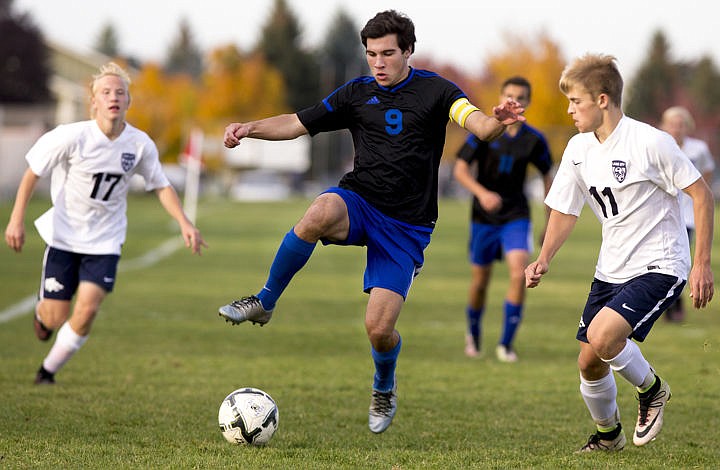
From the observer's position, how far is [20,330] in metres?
11.0

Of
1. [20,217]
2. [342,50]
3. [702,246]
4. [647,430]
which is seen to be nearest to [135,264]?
[20,217]

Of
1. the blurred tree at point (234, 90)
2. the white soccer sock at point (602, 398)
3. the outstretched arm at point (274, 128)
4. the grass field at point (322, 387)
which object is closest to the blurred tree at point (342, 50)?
the blurred tree at point (234, 90)

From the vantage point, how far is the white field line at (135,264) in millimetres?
12283

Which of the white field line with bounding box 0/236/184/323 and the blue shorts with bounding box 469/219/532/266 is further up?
the blue shorts with bounding box 469/219/532/266

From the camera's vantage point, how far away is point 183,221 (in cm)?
728

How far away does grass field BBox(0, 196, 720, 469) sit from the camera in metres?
5.73

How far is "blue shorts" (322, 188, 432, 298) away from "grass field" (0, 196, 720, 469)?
35.3 inches

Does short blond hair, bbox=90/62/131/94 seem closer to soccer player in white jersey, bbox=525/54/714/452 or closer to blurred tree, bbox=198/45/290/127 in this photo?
soccer player in white jersey, bbox=525/54/714/452

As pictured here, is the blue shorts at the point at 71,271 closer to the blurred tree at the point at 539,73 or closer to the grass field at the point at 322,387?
the grass field at the point at 322,387

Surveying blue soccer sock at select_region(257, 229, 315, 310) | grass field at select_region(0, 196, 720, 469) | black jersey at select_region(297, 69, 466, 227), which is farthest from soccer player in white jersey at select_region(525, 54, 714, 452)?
blue soccer sock at select_region(257, 229, 315, 310)

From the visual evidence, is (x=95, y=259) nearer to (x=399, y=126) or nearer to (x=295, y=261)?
(x=295, y=261)

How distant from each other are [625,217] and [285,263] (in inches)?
71.5

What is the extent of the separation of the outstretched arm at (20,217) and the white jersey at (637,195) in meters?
3.70

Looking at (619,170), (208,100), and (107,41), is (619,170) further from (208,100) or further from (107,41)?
(107,41)
